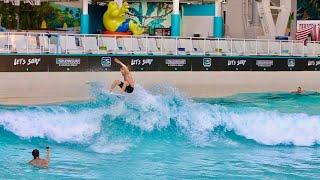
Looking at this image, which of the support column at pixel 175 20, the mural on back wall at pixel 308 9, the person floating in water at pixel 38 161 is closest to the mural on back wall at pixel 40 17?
→ the support column at pixel 175 20

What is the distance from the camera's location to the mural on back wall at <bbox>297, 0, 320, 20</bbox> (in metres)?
67.1

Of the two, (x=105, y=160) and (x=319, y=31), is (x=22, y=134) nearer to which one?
(x=105, y=160)

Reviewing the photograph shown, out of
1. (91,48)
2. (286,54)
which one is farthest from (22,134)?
(286,54)

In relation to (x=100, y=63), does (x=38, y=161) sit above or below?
below

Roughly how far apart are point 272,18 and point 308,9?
726 inches

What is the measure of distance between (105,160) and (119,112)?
5694 millimetres

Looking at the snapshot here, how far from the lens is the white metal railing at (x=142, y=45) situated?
3453cm

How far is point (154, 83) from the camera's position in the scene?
120ft

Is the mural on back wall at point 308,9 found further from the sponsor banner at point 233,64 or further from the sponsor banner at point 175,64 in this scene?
the sponsor banner at point 175,64

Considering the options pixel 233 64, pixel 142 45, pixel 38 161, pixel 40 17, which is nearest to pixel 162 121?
pixel 38 161

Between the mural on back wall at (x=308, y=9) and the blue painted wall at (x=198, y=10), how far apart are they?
1818cm

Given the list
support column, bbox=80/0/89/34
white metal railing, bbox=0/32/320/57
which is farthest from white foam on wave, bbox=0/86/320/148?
support column, bbox=80/0/89/34

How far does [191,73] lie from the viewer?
128ft

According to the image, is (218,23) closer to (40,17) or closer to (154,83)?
(40,17)
